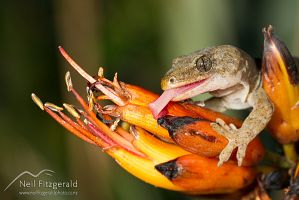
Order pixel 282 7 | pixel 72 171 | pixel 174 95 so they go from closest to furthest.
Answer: pixel 174 95 < pixel 72 171 < pixel 282 7

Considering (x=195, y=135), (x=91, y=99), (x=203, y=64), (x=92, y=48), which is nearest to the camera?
(x=195, y=135)

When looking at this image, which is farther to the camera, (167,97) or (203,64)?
(203,64)

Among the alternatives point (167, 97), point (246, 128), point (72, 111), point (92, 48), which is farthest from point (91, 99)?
point (92, 48)

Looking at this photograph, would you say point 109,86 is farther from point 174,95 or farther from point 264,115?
point 264,115

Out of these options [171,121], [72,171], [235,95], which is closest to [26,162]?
[72,171]

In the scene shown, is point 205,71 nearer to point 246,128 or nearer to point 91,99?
point 246,128

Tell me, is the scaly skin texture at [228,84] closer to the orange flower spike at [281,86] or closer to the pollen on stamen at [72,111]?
the orange flower spike at [281,86]

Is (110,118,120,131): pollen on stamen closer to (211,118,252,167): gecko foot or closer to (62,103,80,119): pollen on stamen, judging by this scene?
(62,103,80,119): pollen on stamen

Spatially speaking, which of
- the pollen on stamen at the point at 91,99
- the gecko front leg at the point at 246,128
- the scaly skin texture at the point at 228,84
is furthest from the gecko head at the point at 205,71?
the pollen on stamen at the point at 91,99

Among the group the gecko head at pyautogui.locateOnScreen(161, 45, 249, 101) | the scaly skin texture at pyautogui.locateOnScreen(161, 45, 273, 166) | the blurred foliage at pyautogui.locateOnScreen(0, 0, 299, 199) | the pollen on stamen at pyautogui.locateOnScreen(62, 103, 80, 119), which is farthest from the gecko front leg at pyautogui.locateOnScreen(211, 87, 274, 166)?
the blurred foliage at pyautogui.locateOnScreen(0, 0, 299, 199)
